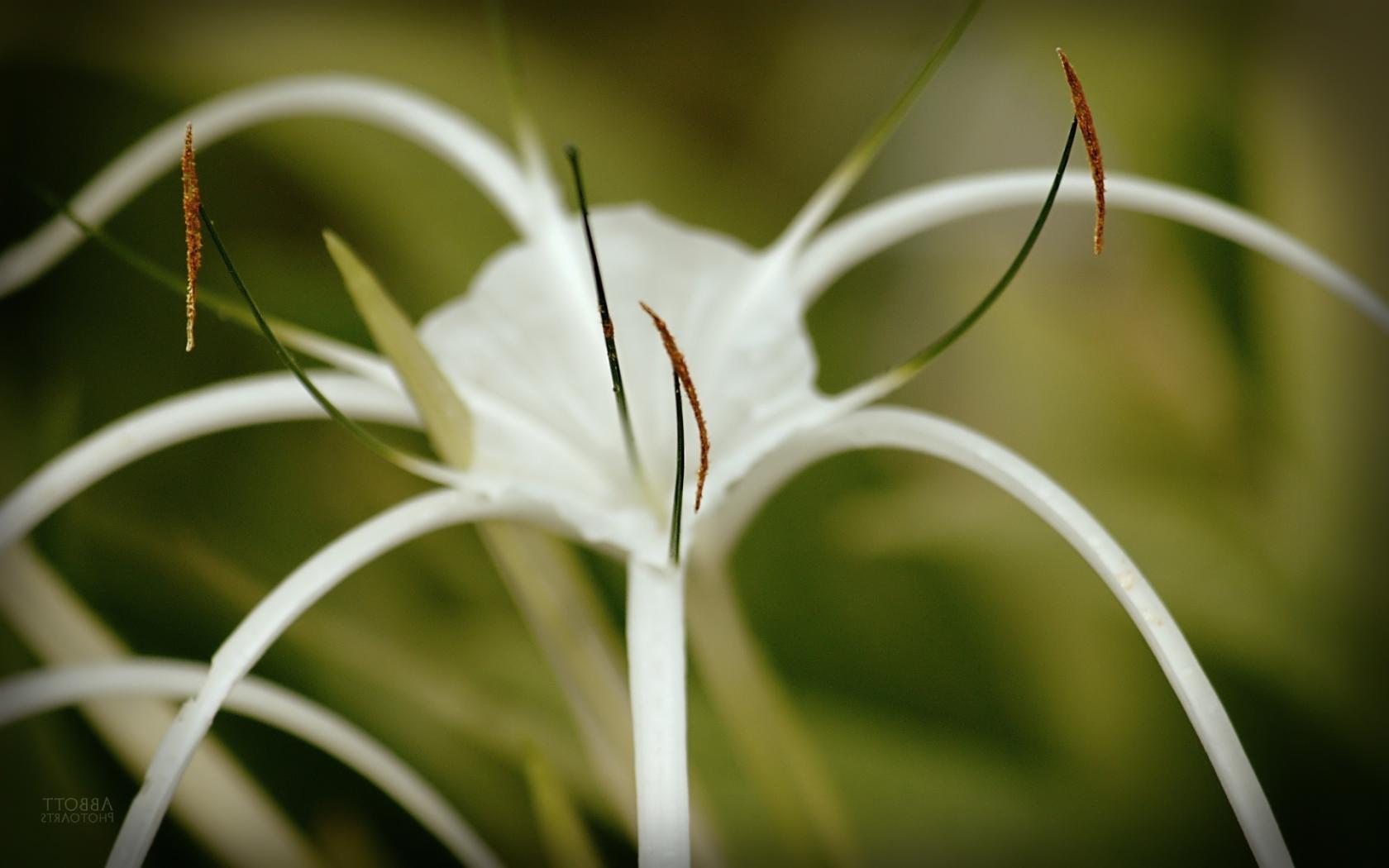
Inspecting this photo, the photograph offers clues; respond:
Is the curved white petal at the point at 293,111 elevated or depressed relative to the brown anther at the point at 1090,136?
elevated

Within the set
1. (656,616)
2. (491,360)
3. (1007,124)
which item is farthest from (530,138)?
(1007,124)

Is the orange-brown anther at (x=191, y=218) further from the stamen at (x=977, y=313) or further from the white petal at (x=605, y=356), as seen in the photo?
the stamen at (x=977, y=313)

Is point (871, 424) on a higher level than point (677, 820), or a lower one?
higher

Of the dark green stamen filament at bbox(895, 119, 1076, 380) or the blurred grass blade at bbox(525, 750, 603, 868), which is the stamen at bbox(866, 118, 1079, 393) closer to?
the dark green stamen filament at bbox(895, 119, 1076, 380)

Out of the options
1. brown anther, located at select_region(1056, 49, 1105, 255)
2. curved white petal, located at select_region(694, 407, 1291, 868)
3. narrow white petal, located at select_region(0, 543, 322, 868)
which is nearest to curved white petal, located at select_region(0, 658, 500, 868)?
narrow white petal, located at select_region(0, 543, 322, 868)

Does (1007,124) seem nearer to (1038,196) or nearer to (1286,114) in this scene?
(1286,114)

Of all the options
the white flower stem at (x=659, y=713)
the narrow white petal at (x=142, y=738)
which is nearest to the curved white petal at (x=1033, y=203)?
the white flower stem at (x=659, y=713)

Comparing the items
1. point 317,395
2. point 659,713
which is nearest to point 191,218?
point 317,395
